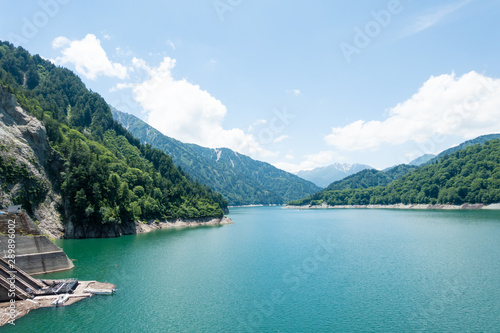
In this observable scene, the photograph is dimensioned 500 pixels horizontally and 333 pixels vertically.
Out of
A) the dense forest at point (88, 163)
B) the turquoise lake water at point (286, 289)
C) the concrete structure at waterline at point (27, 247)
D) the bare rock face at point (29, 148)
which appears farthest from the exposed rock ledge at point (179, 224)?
the concrete structure at waterline at point (27, 247)

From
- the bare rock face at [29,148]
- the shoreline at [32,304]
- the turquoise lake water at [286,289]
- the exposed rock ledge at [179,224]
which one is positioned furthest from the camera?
the exposed rock ledge at [179,224]

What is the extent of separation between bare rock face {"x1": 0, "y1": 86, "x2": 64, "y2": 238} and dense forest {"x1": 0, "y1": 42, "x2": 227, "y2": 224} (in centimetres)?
219

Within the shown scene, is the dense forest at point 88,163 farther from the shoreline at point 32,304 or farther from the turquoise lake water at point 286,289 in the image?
the shoreline at point 32,304

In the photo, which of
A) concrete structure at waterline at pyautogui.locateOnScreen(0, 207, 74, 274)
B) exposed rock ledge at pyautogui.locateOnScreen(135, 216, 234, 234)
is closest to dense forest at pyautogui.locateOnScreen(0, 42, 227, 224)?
exposed rock ledge at pyautogui.locateOnScreen(135, 216, 234, 234)

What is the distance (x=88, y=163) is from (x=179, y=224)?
162 ft

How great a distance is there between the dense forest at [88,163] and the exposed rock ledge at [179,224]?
2.78 metres

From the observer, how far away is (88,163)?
3351 inches

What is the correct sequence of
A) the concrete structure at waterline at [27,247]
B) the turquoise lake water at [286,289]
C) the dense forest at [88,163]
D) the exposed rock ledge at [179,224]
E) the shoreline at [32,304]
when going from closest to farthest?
the shoreline at [32,304], the turquoise lake water at [286,289], the concrete structure at waterline at [27,247], the dense forest at [88,163], the exposed rock ledge at [179,224]

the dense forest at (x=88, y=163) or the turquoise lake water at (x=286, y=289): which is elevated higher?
the dense forest at (x=88, y=163)

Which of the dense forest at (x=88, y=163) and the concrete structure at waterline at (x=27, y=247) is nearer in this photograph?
the concrete structure at waterline at (x=27, y=247)

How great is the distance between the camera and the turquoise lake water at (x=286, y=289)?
29719mm

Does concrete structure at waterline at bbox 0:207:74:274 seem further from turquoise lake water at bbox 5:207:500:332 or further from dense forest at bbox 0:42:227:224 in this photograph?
dense forest at bbox 0:42:227:224

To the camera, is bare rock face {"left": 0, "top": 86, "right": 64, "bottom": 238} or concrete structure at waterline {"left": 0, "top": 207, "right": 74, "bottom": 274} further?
bare rock face {"left": 0, "top": 86, "right": 64, "bottom": 238}

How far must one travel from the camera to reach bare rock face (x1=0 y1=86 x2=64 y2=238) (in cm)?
6956
